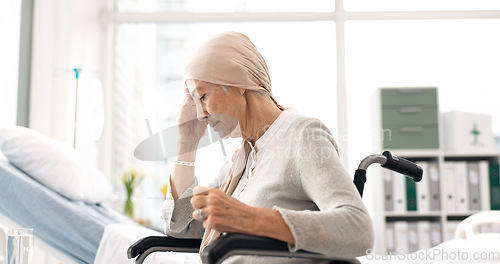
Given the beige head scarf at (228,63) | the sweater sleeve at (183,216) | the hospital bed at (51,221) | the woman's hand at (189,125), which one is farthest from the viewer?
the hospital bed at (51,221)

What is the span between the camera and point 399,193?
3.58 metres

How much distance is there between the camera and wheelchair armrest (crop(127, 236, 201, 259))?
1166mm

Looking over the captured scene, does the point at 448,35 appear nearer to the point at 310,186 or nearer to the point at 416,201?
the point at 416,201

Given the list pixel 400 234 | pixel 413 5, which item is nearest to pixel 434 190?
pixel 400 234

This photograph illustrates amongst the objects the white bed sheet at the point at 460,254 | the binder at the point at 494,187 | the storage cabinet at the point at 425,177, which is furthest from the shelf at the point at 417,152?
the white bed sheet at the point at 460,254

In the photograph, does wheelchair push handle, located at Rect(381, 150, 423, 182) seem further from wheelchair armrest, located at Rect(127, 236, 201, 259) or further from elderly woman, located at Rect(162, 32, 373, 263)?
wheelchair armrest, located at Rect(127, 236, 201, 259)

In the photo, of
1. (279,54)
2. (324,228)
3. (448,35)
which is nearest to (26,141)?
(324,228)

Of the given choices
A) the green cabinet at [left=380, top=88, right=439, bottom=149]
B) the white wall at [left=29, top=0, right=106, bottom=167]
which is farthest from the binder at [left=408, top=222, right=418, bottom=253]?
the white wall at [left=29, top=0, right=106, bottom=167]

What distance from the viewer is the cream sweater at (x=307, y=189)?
2.57ft

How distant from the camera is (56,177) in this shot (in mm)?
1953

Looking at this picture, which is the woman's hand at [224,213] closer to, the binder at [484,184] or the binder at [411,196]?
the binder at [411,196]

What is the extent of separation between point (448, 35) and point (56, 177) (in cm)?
327

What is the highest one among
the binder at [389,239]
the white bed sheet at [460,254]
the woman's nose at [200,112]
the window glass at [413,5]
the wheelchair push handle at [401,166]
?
the window glass at [413,5]

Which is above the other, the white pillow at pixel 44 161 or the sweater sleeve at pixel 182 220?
the white pillow at pixel 44 161
